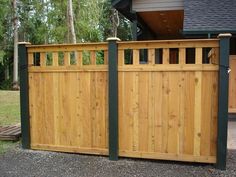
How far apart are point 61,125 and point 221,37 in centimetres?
288

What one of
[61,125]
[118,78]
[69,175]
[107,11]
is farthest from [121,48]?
[107,11]

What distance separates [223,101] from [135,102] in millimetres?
1290

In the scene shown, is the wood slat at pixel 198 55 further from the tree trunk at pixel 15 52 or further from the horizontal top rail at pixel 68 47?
the tree trunk at pixel 15 52

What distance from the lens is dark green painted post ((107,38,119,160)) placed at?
16.8 ft

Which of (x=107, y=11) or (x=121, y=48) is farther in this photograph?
(x=107, y=11)

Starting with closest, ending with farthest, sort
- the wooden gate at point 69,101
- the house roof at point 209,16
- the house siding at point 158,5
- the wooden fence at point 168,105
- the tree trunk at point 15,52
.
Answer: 1. the wooden fence at point 168,105
2. the wooden gate at point 69,101
3. the house roof at point 209,16
4. the house siding at point 158,5
5. the tree trunk at point 15,52

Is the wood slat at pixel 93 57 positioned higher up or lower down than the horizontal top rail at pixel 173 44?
lower down

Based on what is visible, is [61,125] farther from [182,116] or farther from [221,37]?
[221,37]

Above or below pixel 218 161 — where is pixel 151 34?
above

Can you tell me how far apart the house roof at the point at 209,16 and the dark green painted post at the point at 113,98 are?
3.29 meters

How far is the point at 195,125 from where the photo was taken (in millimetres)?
4914

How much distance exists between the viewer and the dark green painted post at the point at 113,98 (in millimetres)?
5121

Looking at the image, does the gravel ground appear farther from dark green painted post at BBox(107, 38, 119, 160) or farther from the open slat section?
the open slat section

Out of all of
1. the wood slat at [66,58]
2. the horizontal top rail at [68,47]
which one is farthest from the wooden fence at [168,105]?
the wood slat at [66,58]
